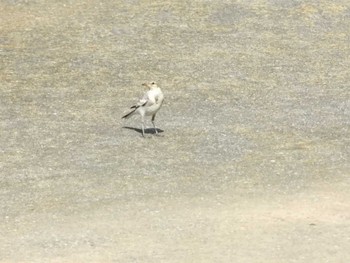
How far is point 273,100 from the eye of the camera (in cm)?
2358

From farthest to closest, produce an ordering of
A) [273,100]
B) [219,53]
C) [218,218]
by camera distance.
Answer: [219,53], [273,100], [218,218]

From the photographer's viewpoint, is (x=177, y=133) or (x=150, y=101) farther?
(x=177, y=133)

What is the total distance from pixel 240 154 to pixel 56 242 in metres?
6.42

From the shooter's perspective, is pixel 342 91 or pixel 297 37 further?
pixel 297 37

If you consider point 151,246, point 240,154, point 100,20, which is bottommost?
point 100,20

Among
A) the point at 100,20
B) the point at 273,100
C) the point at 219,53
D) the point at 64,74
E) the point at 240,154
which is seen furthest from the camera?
the point at 100,20

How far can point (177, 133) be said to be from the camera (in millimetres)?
20453

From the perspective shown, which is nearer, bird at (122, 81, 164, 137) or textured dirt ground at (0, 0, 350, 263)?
textured dirt ground at (0, 0, 350, 263)

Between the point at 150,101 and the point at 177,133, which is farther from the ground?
the point at 150,101

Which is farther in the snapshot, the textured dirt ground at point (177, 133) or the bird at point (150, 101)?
the bird at point (150, 101)

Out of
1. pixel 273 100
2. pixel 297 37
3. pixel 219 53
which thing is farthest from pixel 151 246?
pixel 297 37

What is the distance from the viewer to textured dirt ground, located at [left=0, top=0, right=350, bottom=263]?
1358 cm

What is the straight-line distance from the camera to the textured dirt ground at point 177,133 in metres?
13.6

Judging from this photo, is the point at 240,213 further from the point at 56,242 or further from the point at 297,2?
the point at 297,2
